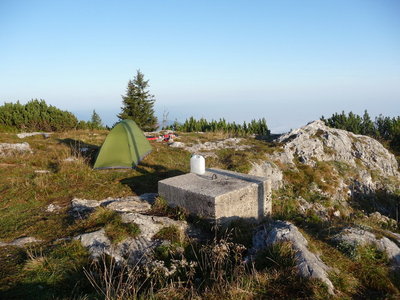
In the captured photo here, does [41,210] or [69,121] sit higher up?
[69,121]

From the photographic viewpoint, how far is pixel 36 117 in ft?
77.6

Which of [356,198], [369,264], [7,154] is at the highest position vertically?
[7,154]

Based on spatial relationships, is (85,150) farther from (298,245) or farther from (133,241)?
(298,245)

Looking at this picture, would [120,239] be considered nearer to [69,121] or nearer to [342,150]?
[342,150]

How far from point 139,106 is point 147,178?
26.3 meters

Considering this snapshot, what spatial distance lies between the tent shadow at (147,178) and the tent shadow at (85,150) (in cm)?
213

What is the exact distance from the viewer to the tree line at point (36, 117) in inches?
910

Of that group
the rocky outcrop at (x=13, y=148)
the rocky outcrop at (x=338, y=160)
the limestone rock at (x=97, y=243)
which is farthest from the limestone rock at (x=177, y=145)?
the limestone rock at (x=97, y=243)

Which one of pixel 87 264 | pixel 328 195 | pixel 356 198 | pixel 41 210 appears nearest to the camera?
pixel 87 264

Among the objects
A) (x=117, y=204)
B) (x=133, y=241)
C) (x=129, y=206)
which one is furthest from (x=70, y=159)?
(x=133, y=241)

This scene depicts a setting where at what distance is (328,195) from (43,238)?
10877mm

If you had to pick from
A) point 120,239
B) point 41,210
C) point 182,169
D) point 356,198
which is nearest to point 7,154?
point 41,210

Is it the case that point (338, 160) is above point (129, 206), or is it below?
below

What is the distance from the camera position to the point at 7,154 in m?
12.6
